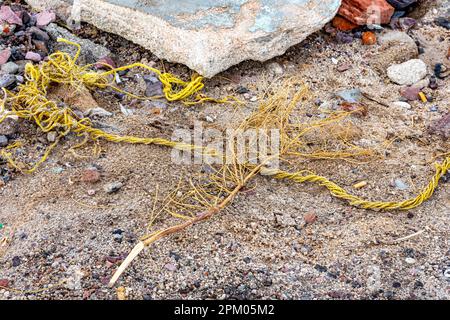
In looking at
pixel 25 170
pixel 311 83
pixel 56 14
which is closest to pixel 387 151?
pixel 311 83

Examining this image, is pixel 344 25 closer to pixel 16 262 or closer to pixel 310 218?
pixel 310 218

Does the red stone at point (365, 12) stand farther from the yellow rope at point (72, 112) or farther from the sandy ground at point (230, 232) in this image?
the yellow rope at point (72, 112)

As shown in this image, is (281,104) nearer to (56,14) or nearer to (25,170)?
(25,170)

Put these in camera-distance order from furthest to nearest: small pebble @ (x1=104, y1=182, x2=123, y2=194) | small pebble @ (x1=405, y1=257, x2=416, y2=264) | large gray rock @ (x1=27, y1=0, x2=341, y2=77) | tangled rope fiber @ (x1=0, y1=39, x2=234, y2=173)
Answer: large gray rock @ (x1=27, y1=0, x2=341, y2=77) → tangled rope fiber @ (x1=0, y1=39, x2=234, y2=173) → small pebble @ (x1=104, y1=182, x2=123, y2=194) → small pebble @ (x1=405, y1=257, x2=416, y2=264)

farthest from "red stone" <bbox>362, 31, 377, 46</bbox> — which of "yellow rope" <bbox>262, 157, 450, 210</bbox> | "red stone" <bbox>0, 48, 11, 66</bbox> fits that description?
"red stone" <bbox>0, 48, 11, 66</bbox>

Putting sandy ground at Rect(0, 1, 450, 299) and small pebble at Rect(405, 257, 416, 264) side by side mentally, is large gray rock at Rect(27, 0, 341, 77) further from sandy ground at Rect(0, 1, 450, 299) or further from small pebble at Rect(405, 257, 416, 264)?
small pebble at Rect(405, 257, 416, 264)

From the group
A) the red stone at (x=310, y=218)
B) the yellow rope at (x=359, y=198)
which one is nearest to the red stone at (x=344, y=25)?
the yellow rope at (x=359, y=198)

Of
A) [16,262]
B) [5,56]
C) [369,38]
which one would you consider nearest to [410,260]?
[16,262]
